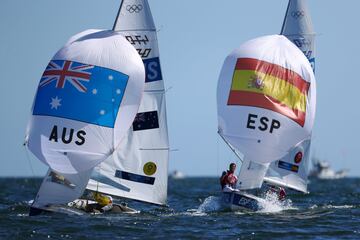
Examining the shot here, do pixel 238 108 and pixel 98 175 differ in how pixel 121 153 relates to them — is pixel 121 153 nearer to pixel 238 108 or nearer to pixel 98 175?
pixel 98 175

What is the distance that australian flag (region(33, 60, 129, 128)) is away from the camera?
25312 millimetres

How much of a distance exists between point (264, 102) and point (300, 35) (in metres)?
7.36

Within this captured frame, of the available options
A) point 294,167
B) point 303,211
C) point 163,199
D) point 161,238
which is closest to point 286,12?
point 294,167

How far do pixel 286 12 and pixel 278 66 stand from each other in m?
6.86

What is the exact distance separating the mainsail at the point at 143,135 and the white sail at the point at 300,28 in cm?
867

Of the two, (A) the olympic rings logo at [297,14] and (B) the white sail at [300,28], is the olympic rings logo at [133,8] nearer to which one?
(B) the white sail at [300,28]

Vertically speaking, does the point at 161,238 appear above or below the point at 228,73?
below

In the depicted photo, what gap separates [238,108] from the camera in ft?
93.6

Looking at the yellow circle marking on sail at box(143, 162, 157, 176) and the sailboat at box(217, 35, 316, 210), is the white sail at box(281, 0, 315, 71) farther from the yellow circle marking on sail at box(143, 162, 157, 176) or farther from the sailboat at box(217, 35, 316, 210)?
the yellow circle marking on sail at box(143, 162, 157, 176)

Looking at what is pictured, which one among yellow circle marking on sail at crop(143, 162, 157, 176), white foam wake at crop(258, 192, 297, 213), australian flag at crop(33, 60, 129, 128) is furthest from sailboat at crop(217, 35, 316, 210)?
australian flag at crop(33, 60, 129, 128)

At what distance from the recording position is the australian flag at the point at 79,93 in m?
25.3

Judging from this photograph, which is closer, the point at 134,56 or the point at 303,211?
the point at 134,56

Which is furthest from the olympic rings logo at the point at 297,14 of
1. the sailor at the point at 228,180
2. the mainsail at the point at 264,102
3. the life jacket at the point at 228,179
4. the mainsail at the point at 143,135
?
the mainsail at the point at 143,135

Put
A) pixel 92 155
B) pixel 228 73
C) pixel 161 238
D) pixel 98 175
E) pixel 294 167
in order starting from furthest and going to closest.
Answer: pixel 294 167 → pixel 228 73 → pixel 98 175 → pixel 92 155 → pixel 161 238
